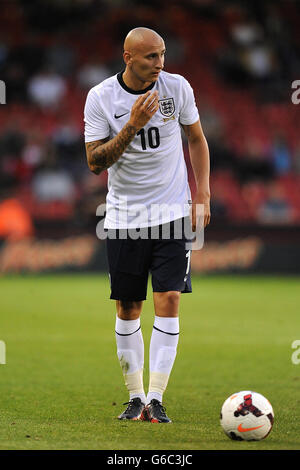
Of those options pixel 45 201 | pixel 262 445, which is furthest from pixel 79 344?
pixel 45 201

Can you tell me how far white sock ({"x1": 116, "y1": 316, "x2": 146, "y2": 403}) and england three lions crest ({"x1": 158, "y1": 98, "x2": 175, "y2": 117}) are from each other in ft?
4.32

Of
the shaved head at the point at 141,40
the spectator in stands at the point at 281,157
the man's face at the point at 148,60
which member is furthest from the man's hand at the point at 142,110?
the spectator in stands at the point at 281,157

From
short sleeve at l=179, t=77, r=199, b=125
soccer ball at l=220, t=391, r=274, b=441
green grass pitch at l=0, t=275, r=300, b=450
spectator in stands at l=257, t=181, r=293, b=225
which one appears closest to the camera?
soccer ball at l=220, t=391, r=274, b=441

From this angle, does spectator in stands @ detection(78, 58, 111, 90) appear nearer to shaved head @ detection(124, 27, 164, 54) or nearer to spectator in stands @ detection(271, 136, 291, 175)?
spectator in stands @ detection(271, 136, 291, 175)

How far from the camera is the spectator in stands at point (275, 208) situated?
1889 cm

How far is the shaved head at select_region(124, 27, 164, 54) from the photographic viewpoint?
5125 millimetres

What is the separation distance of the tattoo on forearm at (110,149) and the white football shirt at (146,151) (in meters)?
0.12

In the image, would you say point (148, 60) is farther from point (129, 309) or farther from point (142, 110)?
point (129, 309)

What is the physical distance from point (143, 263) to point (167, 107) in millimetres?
984

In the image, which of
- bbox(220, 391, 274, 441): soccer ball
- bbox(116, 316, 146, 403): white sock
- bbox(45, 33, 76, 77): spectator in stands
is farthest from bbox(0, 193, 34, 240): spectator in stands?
bbox(220, 391, 274, 441): soccer ball

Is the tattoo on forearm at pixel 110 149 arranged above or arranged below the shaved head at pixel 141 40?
below

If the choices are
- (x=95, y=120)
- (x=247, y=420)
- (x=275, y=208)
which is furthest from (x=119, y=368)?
(x=275, y=208)

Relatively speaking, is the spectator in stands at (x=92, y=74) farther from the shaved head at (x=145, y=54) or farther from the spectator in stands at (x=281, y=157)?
the shaved head at (x=145, y=54)

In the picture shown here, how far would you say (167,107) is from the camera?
5363mm
